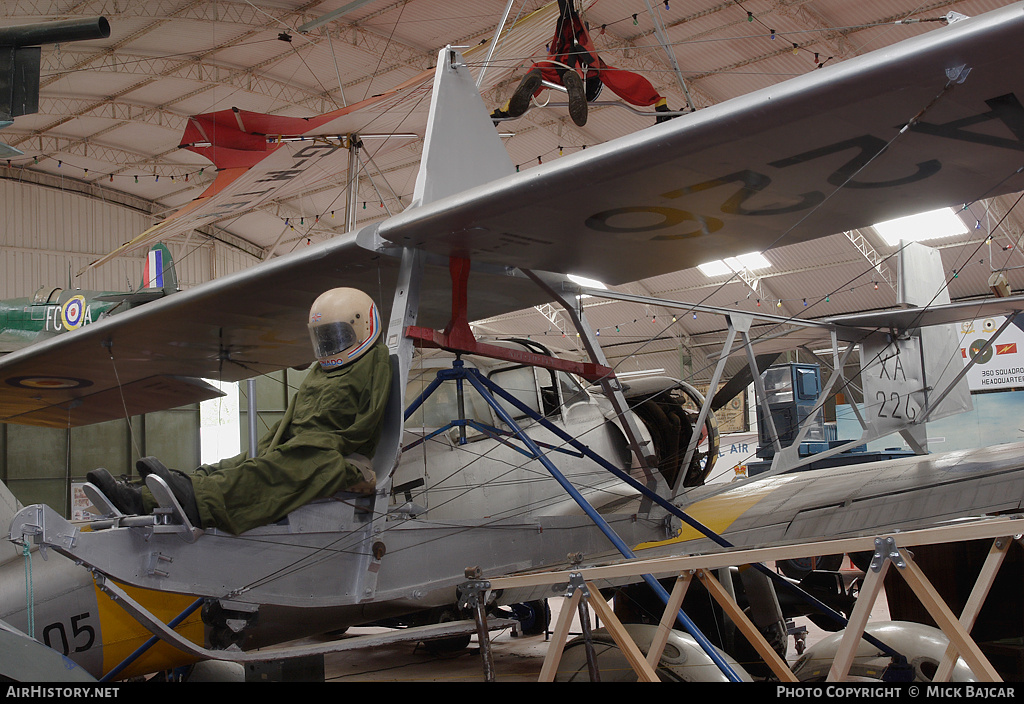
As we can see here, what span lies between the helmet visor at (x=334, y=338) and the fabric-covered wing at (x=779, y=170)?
61 centimetres

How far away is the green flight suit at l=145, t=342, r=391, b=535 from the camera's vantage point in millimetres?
3447

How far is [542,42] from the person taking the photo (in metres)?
10.8

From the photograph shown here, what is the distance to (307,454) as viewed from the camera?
12.0 ft

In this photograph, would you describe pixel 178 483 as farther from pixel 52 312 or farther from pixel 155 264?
pixel 52 312

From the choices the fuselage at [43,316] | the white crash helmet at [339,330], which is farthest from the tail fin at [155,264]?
the white crash helmet at [339,330]

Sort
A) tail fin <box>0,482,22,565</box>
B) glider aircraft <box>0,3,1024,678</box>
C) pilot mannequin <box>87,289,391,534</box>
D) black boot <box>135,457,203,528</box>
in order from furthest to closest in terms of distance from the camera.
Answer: tail fin <box>0,482,22,565</box>, pilot mannequin <box>87,289,391,534</box>, black boot <box>135,457,203,528</box>, glider aircraft <box>0,3,1024,678</box>

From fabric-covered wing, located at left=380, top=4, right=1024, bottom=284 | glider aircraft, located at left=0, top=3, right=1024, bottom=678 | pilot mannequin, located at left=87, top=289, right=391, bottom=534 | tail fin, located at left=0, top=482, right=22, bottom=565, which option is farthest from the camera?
tail fin, located at left=0, top=482, right=22, bottom=565

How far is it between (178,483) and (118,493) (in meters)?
0.25

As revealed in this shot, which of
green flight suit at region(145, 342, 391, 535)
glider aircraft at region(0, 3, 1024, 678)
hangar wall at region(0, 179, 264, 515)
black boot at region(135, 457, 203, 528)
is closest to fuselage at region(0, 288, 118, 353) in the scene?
hangar wall at region(0, 179, 264, 515)

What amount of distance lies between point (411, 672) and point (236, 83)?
48.3 feet

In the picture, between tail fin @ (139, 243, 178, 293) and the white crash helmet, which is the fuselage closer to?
tail fin @ (139, 243, 178, 293)

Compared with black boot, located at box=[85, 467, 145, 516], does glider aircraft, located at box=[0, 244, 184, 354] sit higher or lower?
higher

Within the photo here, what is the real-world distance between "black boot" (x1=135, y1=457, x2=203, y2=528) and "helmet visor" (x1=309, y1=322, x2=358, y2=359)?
0.86 m

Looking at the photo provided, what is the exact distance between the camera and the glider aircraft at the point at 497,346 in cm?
309
